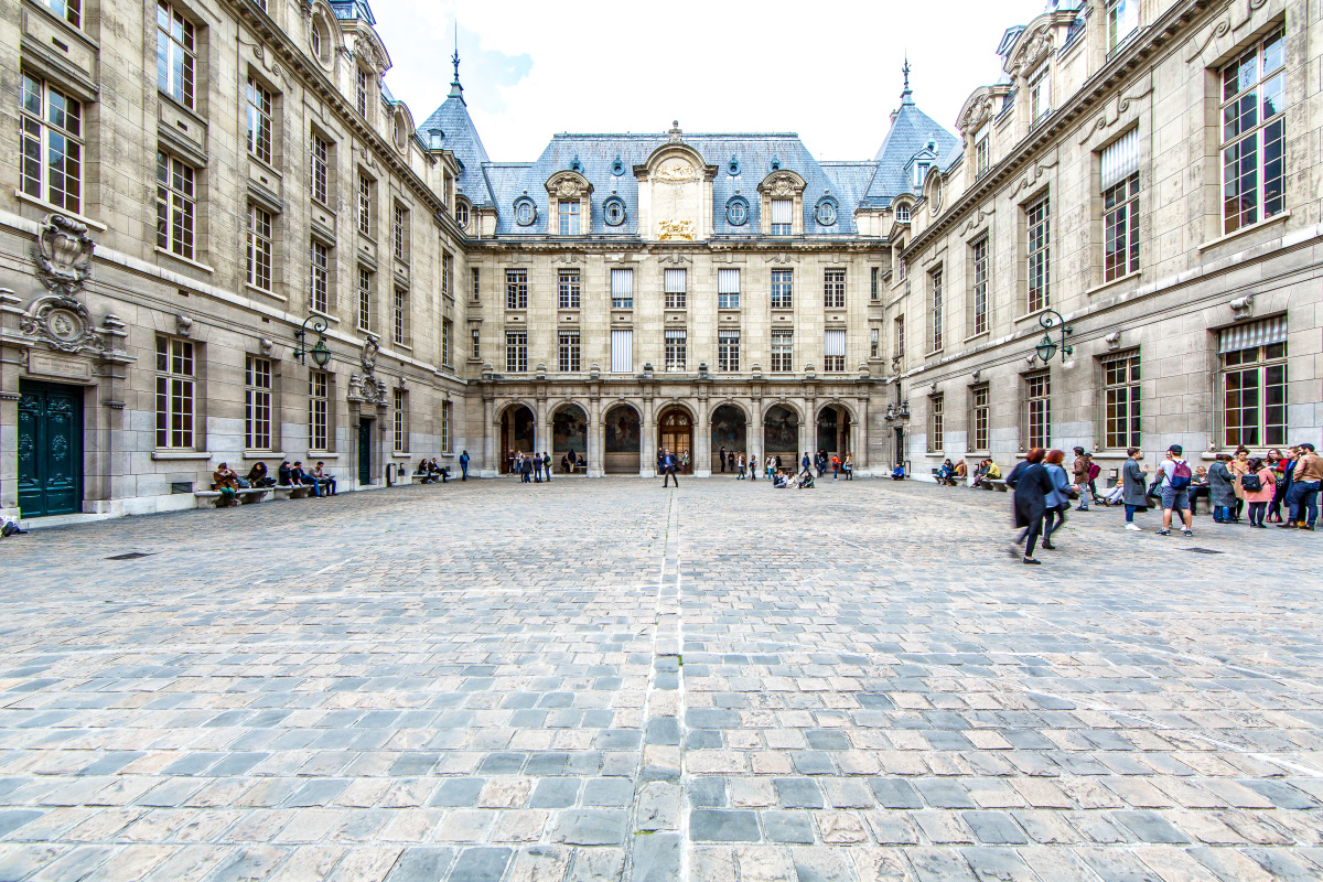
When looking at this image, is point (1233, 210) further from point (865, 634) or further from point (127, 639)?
point (127, 639)

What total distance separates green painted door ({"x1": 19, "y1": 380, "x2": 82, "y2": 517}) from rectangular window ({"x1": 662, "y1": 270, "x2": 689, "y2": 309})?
2623cm

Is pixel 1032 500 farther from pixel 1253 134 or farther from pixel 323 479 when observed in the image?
pixel 323 479

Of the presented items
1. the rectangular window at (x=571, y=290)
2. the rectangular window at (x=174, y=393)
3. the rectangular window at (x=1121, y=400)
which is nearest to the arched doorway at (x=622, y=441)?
the rectangular window at (x=571, y=290)

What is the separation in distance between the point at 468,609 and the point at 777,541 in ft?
17.2

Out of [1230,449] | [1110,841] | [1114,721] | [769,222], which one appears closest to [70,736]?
[1110,841]

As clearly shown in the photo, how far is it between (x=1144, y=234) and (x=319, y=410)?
2467 cm

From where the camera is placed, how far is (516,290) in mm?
34031

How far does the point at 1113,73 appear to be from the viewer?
1573 cm

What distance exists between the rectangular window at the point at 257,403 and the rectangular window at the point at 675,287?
21379 millimetres

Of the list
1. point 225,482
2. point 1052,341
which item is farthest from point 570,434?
point 1052,341

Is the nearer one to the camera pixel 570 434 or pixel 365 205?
pixel 365 205

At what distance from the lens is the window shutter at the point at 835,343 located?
3466 centimetres

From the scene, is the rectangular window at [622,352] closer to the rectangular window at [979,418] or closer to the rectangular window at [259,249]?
the rectangular window at [979,418]

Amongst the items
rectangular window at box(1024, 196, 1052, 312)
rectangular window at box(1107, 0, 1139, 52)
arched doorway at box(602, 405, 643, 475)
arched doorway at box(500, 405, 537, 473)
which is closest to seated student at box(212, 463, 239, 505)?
arched doorway at box(500, 405, 537, 473)
